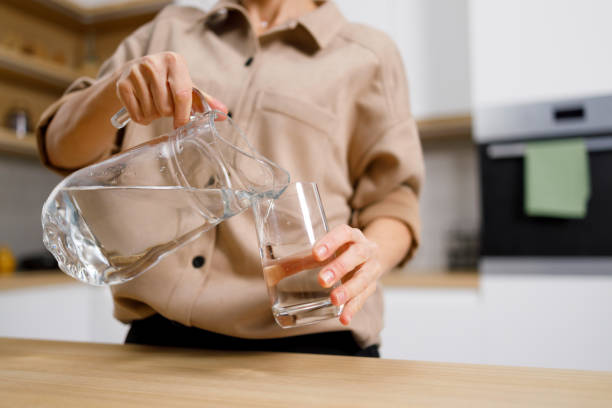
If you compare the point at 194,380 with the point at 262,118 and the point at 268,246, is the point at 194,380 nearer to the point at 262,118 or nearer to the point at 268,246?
the point at 268,246

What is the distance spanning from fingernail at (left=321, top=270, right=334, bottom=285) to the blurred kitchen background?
142cm

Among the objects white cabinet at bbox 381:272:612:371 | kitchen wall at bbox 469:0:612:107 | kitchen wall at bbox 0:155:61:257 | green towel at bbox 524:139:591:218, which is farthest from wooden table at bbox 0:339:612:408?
kitchen wall at bbox 0:155:61:257

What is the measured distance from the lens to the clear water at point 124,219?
482mm

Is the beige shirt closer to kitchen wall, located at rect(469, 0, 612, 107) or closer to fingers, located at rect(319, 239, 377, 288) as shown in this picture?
fingers, located at rect(319, 239, 377, 288)

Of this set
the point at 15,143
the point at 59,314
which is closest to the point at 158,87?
the point at 59,314

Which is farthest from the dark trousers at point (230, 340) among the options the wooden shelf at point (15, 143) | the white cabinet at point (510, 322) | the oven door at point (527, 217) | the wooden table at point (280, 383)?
the wooden shelf at point (15, 143)

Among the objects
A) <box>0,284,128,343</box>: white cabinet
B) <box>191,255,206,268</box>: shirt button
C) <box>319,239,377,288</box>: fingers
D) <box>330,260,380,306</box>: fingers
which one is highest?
<box>319,239,377,288</box>: fingers

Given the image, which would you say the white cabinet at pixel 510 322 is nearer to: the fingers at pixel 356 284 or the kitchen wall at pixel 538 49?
the kitchen wall at pixel 538 49

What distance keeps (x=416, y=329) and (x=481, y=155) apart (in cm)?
68

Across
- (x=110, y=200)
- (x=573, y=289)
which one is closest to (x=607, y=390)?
(x=110, y=200)

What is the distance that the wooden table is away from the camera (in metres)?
0.41

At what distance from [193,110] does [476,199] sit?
2038 mm

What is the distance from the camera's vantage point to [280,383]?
1.52 feet

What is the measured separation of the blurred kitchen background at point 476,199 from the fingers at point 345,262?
136 centimetres
